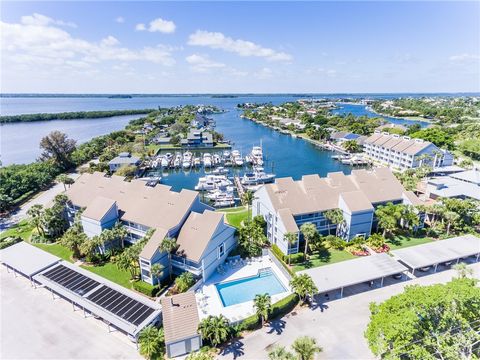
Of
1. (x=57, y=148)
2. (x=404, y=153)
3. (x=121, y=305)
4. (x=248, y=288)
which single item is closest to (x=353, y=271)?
(x=248, y=288)

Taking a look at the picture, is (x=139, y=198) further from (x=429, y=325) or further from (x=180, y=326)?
(x=429, y=325)

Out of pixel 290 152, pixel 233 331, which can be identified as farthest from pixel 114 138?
pixel 233 331

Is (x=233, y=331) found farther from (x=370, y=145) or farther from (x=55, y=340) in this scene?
(x=370, y=145)

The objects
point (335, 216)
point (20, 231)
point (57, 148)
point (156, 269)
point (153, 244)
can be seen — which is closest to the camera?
point (156, 269)

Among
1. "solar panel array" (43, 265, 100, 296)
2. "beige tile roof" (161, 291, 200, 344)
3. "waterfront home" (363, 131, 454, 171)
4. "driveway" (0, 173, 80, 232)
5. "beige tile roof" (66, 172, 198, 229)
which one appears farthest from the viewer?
"waterfront home" (363, 131, 454, 171)

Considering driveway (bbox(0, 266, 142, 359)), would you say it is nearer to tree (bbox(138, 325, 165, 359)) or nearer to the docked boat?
tree (bbox(138, 325, 165, 359))

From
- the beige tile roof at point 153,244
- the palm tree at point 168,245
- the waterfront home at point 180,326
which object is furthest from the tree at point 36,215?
the waterfront home at point 180,326

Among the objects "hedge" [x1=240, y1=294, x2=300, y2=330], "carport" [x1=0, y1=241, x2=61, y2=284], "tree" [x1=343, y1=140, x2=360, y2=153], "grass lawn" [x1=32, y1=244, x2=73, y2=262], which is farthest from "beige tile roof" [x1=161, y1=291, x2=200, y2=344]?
"tree" [x1=343, y1=140, x2=360, y2=153]
